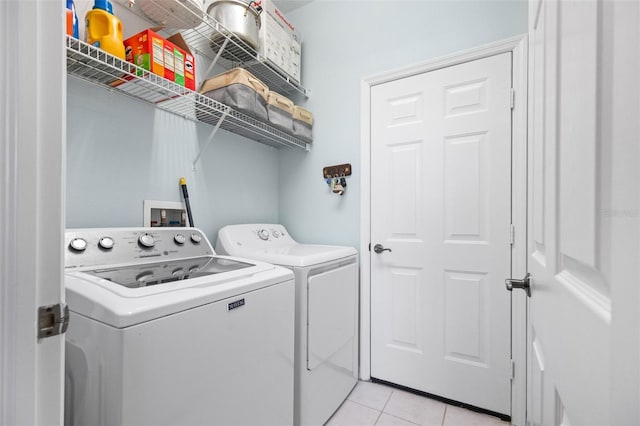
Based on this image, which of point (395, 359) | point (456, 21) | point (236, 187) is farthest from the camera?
point (236, 187)

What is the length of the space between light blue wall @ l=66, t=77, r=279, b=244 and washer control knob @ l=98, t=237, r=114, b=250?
230 millimetres

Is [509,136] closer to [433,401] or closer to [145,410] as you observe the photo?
[433,401]

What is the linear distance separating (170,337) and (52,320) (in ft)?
1.18

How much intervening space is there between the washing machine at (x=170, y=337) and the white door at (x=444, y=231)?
3.28 feet

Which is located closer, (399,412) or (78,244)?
(78,244)

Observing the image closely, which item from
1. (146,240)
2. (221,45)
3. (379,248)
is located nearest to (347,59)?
(221,45)

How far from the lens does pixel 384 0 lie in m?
2.06

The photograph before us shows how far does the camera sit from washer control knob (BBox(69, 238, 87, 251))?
1.09 metres

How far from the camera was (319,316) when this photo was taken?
4.99 feet

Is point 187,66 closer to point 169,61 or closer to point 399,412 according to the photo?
point 169,61

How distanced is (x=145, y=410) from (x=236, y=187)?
5.19 feet

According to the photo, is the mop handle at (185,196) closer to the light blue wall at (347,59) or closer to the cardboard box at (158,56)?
the cardboard box at (158,56)

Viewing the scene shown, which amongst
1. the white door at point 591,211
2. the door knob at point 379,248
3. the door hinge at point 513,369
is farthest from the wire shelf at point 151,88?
the door hinge at point 513,369

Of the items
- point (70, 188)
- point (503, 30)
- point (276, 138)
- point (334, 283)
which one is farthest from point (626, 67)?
point (276, 138)
